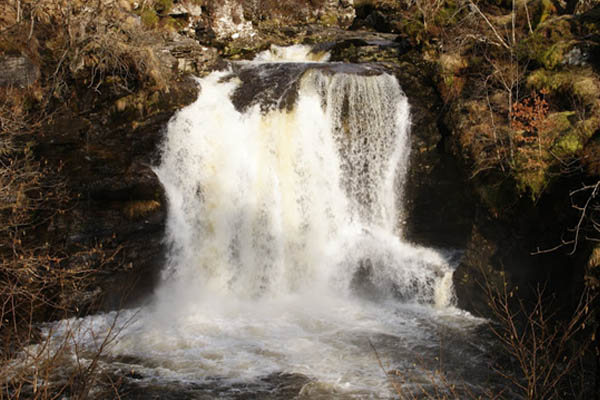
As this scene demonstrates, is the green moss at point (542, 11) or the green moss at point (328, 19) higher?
the green moss at point (328, 19)

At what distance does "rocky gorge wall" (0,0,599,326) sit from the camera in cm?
858

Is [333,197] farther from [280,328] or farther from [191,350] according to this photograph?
[191,350]

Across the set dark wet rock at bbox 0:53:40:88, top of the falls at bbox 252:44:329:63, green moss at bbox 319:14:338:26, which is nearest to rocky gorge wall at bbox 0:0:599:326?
dark wet rock at bbox 0:53:40:88

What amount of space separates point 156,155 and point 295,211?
3.53m

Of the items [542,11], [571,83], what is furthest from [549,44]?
[542,11]

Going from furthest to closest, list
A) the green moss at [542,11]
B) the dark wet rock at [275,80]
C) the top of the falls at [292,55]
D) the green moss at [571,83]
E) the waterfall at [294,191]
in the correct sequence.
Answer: the top of the falls at [292,55]
the green moss at [542,11]
the dark wet rock at [275,80]
the waterfall at [294,191]
the green moss at [571,83]

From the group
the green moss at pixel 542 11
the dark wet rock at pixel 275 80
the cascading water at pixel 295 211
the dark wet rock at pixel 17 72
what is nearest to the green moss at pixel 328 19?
the dark wet rock at pixel 275 80

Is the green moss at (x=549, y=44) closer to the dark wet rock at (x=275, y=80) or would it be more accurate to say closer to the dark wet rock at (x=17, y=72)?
the dark wet rock at (x=275, y=80)

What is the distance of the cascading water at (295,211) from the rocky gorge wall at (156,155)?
50 centimetres

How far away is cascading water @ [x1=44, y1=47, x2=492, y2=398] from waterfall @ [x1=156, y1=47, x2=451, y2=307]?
0.08ft

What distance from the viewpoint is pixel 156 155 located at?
10609 millimetres

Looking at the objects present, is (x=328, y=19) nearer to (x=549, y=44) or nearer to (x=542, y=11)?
(x=542, y=11)

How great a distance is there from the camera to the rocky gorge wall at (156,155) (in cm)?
858

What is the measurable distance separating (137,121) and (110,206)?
2.19m
